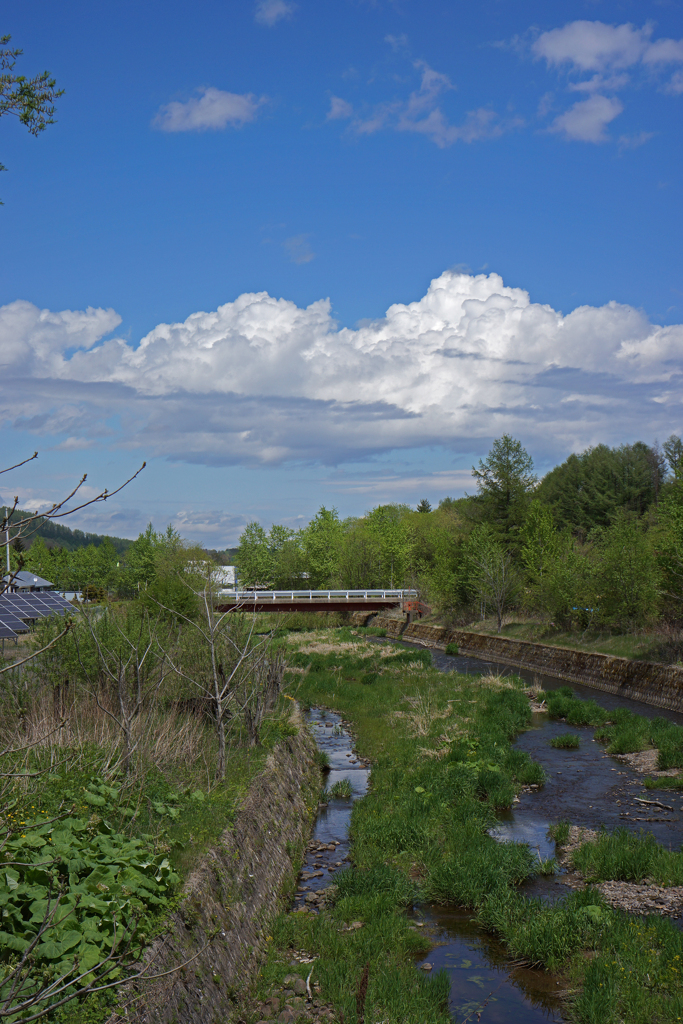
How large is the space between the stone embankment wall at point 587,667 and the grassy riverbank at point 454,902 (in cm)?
897

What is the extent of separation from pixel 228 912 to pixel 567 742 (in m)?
14.1

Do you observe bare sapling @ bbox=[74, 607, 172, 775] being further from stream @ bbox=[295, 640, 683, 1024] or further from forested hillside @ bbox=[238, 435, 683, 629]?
forested hillside @ bbox=[238, 435, 683, 629]

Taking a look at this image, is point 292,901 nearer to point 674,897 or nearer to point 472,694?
point 674,897

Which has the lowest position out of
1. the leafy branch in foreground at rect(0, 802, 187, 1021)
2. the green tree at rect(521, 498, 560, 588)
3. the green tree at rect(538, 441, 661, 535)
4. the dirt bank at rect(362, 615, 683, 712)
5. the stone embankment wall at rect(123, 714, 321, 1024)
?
the dirt bank at rect(362, 615, 683, 712)

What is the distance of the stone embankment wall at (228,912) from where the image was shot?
250 inches

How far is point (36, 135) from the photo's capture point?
10.5 m

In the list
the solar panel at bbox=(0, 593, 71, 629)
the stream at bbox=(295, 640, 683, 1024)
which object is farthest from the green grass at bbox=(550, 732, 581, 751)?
the solar panel at bbox=(0, 593, 71, 629)

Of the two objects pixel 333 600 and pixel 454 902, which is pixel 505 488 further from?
pixel 454 902

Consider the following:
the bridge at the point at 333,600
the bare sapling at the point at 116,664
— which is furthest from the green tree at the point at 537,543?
the bare sapling at the point at 116,664

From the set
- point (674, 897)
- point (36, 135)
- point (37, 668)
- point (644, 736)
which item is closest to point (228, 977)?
point (674, 897)

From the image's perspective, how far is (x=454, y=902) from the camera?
10977 millimetres

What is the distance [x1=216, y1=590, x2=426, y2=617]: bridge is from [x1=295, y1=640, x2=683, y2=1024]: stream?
3566 cm

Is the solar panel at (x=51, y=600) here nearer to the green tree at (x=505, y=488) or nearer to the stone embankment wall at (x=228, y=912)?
the stone embankment wall at (x=228, y=912)

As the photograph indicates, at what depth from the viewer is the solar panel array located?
2127 centimetres
